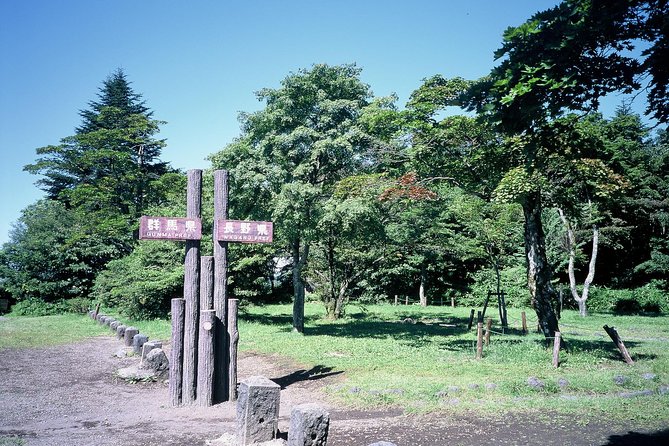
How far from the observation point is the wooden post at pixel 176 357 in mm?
8227

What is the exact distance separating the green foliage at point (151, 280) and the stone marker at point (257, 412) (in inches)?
634

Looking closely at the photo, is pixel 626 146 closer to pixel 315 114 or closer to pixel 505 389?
pixel 315 114

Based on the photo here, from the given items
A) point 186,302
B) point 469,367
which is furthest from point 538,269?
point 186,302

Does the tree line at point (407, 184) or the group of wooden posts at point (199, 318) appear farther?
the group of wooden posts at point (199, 318)

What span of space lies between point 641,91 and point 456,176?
9735 mm

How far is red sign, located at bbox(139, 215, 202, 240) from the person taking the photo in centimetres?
828

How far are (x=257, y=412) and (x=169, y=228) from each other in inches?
157

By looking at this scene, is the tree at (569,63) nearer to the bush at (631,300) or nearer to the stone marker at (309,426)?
the stone marker at (309,426)

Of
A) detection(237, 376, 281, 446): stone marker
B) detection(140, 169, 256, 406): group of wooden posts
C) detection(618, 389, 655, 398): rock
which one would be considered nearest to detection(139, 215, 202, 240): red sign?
detection(140, 169, 256, 406): group of wooden posts

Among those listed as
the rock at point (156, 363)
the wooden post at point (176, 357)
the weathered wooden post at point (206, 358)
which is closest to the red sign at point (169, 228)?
the wooden post at point (176, 357)

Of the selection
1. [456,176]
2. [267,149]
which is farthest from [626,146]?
[267,149]

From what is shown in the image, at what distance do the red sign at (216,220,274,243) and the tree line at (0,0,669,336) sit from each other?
4.57 metres

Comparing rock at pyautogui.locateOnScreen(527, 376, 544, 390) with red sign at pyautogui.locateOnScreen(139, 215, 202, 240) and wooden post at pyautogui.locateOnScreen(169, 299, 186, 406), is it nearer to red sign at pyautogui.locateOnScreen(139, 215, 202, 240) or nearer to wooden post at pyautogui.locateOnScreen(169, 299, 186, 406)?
wooden post at pyautogui.locateOnScreen(169, 299, 186, 406)

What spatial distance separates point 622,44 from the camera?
4.39 meters
